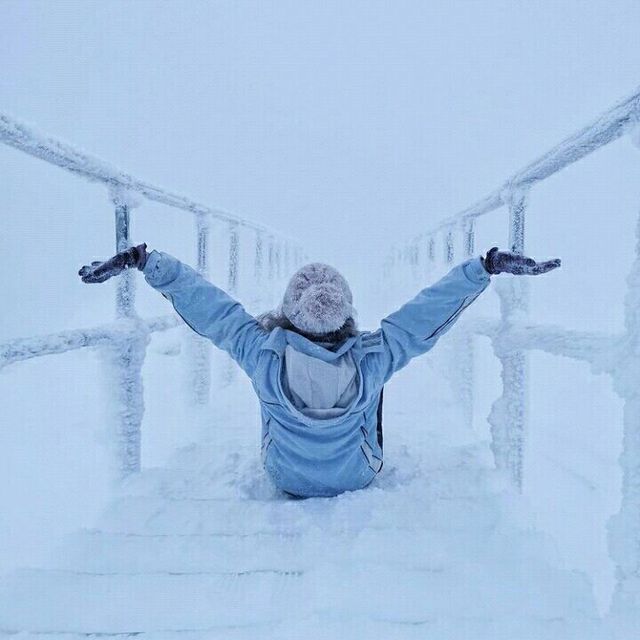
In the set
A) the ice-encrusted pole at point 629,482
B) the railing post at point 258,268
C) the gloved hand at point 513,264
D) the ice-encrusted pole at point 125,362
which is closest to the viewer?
the ice-encrusted pole at point 629,482

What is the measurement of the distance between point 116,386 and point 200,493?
411 mm

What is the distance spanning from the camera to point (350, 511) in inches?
48.5

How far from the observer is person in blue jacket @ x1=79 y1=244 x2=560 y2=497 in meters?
1.20

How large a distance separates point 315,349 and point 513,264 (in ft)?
1.86

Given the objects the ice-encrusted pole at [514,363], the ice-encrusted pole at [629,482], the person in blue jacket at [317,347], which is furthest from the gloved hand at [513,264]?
the ice-encrusted pole at [629,482]

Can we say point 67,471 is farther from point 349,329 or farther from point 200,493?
point 349,329

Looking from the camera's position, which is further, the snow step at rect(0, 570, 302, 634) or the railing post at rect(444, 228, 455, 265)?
the railing post at rect(444, 228, 455, 265)

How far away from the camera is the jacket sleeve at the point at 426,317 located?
4.27 feet

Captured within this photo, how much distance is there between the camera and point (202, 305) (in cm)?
135

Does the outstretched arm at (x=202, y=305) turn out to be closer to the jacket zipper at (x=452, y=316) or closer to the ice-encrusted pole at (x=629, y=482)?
the jacket zipper at (x=452, y=316)

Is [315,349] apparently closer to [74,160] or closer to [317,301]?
[317,301]

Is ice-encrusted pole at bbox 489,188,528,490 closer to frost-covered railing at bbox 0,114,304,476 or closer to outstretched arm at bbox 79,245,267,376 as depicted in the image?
outstretched arm at bbox 79,245,267,376

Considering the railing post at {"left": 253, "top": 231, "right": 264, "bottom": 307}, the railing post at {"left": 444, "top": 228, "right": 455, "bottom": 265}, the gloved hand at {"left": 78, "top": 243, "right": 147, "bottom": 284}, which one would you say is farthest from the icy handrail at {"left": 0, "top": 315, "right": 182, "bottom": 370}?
the railing post at {"left": 253, "top": 231, "right": 264, "bottom": 307}

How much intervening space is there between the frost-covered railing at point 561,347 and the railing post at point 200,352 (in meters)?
1.28
